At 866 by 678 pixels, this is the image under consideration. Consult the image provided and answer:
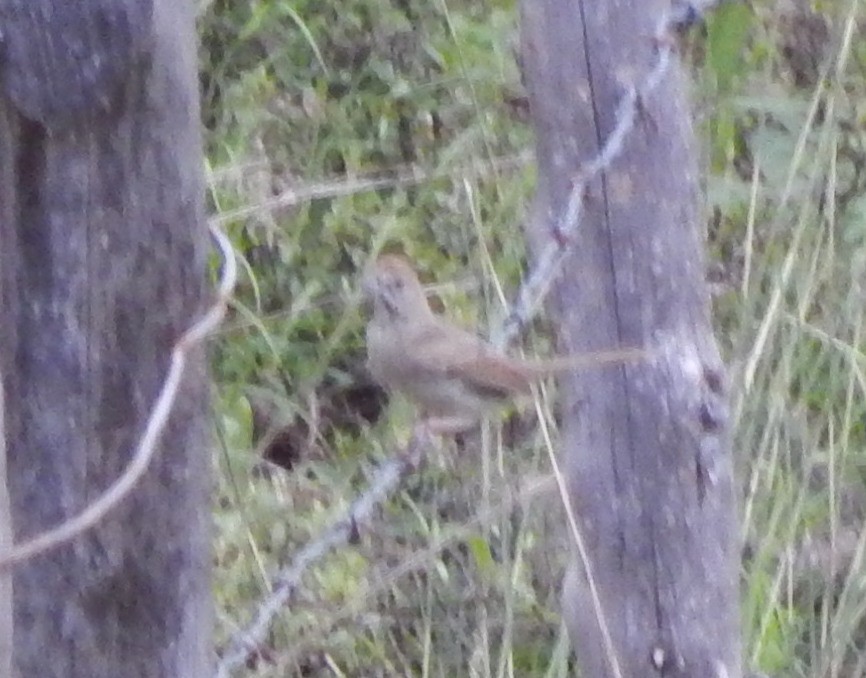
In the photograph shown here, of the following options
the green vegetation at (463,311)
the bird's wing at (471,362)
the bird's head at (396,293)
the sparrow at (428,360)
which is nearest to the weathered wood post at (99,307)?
the green vegetation at (463,311)

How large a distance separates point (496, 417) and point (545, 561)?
1.18ft

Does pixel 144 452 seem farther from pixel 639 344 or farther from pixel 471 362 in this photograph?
pixel 471 362

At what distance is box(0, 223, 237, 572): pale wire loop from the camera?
3.17 feet

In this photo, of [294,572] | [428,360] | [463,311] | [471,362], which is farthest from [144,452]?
[463,311]

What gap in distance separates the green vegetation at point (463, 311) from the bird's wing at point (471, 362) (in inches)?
3.1

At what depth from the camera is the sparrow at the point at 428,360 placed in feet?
8.87

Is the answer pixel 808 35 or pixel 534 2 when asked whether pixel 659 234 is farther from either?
pixel 808 35

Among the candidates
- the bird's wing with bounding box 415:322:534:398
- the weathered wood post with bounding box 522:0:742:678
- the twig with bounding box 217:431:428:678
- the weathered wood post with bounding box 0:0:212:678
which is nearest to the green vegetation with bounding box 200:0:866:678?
the bird's wing with bounding box 415:322:534:398

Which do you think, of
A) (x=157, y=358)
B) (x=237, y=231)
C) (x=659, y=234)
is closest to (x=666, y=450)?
(x=659, y=234)

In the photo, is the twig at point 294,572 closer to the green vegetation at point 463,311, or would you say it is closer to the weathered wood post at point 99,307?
the weathered wood post at point 99,307

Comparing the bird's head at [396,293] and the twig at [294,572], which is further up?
the twig at [294,572]

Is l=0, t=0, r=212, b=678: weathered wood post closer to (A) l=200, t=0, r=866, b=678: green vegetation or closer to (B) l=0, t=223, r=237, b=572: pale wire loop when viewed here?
(B) l=0, t=223, r=237, b=572: pale wire loop

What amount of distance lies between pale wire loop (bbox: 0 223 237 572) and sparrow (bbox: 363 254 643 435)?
1.42 metres

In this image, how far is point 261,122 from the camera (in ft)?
14.0
